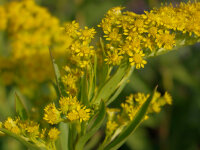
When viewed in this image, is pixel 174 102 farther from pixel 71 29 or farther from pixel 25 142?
pixel 25 142

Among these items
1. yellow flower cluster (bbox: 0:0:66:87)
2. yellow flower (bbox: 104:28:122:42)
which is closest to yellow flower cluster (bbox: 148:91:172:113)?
yellow flower (bbox: 104:28:122:42)

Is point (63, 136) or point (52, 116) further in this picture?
point (63, 136)

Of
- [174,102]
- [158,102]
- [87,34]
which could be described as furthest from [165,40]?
[174,102]

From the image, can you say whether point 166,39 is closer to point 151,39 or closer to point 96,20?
point 151,39

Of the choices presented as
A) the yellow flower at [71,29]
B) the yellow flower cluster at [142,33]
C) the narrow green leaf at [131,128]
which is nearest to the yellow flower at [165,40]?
the yellow flower cluster at [142,33]

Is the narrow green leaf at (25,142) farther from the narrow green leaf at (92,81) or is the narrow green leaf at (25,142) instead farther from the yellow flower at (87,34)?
the yellow flower at (87,34)

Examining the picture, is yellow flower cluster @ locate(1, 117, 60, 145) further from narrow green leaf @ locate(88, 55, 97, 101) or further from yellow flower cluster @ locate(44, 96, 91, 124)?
narrow green leaf @ locate(88, 55, 97, 101)
